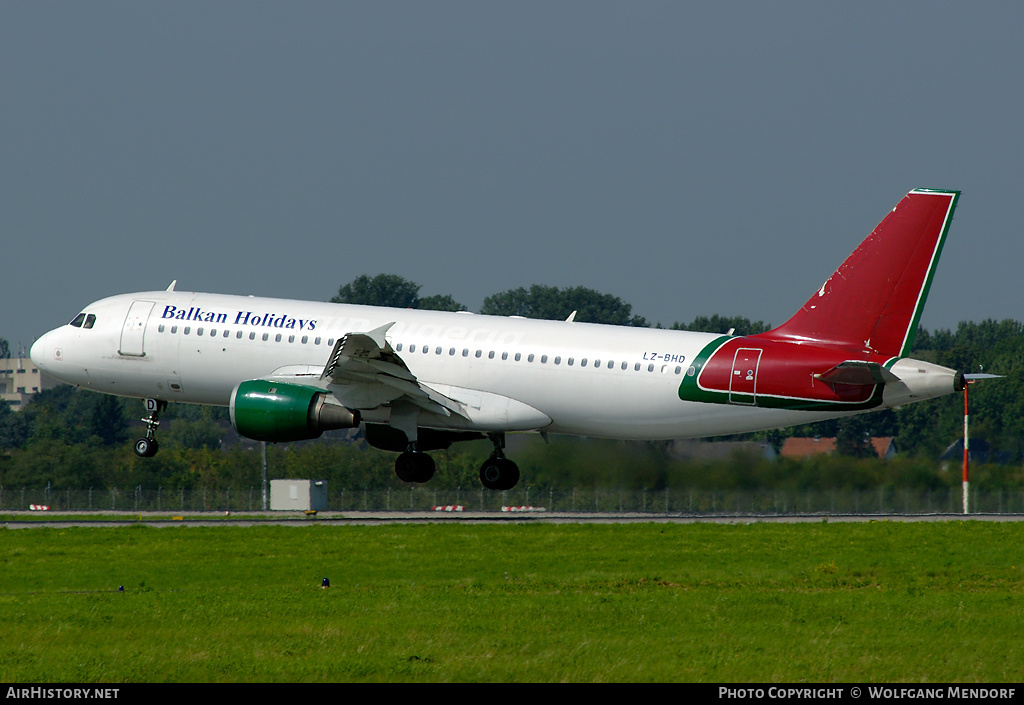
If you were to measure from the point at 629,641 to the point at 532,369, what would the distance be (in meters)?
19.4

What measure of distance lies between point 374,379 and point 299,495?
2554cm

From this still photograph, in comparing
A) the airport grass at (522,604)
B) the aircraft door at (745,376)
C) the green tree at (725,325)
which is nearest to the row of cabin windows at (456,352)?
the aircraft door at (745,376)

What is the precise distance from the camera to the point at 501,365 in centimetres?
3638

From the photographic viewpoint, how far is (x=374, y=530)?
33344 millimetres

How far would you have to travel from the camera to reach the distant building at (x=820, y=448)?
4169 centimetres

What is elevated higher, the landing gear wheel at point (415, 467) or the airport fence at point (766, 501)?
the landing gear wheel at point (415, 467)

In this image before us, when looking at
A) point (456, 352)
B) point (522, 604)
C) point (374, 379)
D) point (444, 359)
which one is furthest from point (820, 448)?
point (522, 604)

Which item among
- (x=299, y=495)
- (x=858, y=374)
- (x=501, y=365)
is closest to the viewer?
(x=858, y=374)

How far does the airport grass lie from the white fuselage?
12.0 feet

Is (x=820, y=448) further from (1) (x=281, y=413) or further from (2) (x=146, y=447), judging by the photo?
(2) (x=146, y=447)

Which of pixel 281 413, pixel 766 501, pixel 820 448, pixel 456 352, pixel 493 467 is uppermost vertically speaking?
pixel 456 352

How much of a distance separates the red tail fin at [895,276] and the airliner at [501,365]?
4 cm

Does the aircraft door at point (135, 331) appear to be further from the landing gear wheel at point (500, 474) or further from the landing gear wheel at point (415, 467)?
the landing gear wheel at point (500, 474)

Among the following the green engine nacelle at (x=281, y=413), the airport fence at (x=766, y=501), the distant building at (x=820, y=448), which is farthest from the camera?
the distant building at (x=820, y=448)
